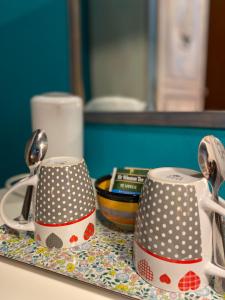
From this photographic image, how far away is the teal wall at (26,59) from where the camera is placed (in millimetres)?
868

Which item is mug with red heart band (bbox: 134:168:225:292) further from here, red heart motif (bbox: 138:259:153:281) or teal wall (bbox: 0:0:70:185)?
teal wall (bbox: 0:0:70:185)

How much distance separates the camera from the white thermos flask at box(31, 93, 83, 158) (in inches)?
27.0

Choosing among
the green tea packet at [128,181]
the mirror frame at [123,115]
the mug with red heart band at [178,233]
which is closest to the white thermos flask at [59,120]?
the mirror frame at [123,115]

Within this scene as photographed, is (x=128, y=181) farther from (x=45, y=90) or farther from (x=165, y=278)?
(x=45, y=90)

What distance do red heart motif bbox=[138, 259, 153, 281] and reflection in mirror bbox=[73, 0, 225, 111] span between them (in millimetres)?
457

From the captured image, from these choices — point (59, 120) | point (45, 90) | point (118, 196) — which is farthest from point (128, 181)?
point (45, 90)

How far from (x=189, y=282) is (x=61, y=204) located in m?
0.20

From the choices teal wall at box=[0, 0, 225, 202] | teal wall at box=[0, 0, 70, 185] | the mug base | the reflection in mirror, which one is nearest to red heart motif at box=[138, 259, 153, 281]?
the mug base

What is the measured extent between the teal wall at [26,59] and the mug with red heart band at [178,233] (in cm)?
60

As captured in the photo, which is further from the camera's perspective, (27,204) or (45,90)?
(45,90)

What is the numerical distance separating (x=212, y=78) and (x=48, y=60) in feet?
1.54

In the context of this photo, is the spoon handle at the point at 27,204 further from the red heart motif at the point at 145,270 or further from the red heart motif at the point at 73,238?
the red heart motif at the point at 145,270

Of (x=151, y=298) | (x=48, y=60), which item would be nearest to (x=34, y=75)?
(x=48, y=60)

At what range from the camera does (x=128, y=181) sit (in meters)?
0.51
